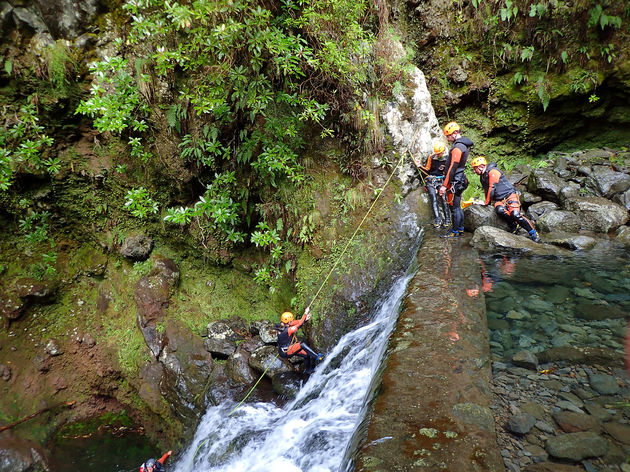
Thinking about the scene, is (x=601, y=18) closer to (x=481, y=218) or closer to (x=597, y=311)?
(x=481, y=218)

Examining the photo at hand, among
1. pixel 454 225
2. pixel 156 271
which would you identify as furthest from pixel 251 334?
pixel 454 225

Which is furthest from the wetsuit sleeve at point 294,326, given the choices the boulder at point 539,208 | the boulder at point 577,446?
the boulder at point 539,208

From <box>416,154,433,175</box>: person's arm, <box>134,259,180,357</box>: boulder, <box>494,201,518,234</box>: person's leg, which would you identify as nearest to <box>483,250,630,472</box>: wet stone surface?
<box>494,201,518,234</box>: person's leg

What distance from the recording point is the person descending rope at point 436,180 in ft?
24.5

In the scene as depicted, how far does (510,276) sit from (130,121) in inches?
334

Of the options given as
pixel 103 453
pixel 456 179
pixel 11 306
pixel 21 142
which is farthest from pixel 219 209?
pixel 103 453

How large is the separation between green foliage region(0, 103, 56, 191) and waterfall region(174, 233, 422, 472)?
688 cm

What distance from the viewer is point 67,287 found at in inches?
324

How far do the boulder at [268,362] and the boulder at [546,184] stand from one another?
7146mm

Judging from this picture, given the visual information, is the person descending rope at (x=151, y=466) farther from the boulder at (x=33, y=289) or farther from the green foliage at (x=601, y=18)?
the green foliage at (x=601, y=18)

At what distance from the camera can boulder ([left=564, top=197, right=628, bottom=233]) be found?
6.61 meters

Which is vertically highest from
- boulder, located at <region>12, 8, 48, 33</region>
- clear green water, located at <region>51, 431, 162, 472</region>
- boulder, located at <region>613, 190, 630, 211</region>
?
boulder, located at <region>12, 8, 48, 33</region>

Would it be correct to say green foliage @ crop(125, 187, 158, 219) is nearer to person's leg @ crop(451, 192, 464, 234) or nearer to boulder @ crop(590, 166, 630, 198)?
person's leg @ crop(451, 192, 464, 234)

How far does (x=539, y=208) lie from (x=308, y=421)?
6854 millimetres
